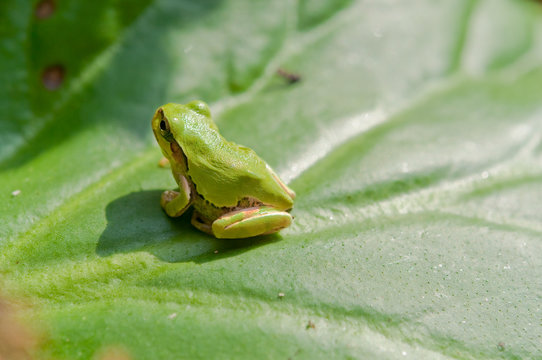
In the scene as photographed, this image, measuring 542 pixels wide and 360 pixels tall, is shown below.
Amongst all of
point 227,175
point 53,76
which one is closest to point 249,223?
point 227,175

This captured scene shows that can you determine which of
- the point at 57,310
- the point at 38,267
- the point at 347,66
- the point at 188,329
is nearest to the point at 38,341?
the point at 57,310

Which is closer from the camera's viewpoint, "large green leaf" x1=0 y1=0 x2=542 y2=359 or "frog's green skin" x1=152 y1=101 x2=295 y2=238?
"large green leaf" x1=0 y1=0 x2=542 y2=359

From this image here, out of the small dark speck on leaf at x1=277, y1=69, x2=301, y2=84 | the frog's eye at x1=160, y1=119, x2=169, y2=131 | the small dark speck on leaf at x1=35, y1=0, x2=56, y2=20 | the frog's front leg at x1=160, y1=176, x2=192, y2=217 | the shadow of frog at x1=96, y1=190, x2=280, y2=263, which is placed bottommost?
the shadow of frog at x1=96, y1=190, x2=280, y2=263

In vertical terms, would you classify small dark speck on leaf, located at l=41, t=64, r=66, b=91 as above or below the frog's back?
above

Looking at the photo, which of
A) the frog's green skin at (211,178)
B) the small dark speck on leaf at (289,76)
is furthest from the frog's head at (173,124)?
the small dark speck on leaf at (289,76)

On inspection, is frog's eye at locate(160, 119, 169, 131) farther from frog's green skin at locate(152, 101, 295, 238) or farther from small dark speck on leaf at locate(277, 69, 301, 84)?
small dark speck on leaf at locate(277, 69, 301, 84)

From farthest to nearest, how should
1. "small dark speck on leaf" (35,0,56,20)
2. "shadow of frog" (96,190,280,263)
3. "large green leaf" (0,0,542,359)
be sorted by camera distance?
1. "small dark speck on leaf" (35,0,56,20)
2. "shadow of frog" (96,190,280,263)
3. "large green leaf" (0,0,542,359)

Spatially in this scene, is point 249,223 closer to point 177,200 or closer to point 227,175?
point 227,175

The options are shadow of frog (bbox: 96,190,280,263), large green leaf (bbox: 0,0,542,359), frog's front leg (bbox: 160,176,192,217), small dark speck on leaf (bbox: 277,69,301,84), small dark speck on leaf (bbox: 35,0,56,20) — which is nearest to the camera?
large green leaf (bbox: 0,0,542,359)

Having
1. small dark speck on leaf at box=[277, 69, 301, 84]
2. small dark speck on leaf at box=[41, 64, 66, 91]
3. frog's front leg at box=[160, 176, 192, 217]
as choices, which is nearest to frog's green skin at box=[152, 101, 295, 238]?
frog's front leg at box=[160, 176, 192, 217]
